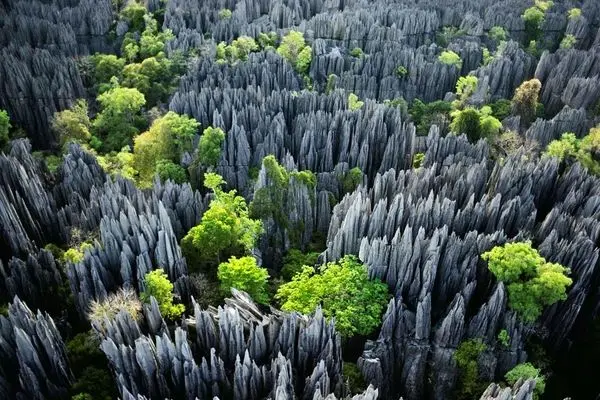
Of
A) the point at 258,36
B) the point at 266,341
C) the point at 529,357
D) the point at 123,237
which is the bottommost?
the point at 529,357

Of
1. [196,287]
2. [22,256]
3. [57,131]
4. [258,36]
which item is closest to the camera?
[196,287]

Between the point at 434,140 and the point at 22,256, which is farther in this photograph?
the point at 434,140

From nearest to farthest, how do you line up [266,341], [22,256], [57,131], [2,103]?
[266,341] → [22,256] → [57,131] → [2,103]

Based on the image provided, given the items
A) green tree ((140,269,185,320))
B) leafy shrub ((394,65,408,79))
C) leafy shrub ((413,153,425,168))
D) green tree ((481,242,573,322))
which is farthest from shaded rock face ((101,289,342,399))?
leafy shrub ((394,65,408,79))

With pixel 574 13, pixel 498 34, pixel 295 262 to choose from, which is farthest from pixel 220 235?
pixel 574 13

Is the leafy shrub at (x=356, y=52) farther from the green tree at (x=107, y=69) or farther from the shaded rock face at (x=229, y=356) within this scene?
the shaded rock face at (x=229, y=356)

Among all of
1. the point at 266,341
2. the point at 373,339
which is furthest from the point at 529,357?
the point at 266,341

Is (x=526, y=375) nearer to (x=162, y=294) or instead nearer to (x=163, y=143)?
(x=162, y=294)

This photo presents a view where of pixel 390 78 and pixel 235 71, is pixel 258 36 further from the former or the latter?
pixel 390 78
